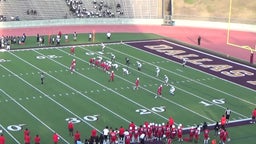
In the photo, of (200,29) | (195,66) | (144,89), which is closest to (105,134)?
(144,89)

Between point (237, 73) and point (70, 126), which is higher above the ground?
point (70, 126)

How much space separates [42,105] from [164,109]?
238 inches

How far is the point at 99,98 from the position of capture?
27375 millimetres

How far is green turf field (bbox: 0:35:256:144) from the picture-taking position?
2373 centimetres

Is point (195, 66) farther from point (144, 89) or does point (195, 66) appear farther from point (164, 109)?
point (164, 109)

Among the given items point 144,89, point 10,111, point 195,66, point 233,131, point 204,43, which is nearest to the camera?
point 233,131

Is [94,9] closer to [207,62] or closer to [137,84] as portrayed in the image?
[207,62]

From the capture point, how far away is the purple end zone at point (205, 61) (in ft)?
105

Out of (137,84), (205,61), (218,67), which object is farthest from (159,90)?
(205,61)

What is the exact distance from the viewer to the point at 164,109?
26.0m

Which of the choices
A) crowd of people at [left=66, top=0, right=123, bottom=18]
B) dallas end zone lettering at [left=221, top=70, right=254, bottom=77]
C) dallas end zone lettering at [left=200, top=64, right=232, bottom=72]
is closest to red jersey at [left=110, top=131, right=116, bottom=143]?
dallas end zone lettering at [left=221, top=70, right=254, bottom=77]

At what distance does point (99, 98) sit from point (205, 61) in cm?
1099

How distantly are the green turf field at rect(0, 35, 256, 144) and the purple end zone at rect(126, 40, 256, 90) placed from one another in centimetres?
102

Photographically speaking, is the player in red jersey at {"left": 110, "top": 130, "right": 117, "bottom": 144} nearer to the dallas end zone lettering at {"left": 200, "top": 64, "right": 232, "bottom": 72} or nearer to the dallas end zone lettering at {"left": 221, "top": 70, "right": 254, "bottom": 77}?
the dallas end zone lettering at {"left": 221, "top": 70, "right": 254, "bottom": 77}
